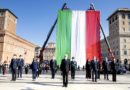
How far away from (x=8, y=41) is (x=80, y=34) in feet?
225

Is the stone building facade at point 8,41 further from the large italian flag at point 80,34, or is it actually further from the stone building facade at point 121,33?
the large italian flag at point 80,34

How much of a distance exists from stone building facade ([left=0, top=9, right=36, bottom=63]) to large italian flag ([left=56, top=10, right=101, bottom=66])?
171ft

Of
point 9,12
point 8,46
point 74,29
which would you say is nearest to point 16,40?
point 8,46

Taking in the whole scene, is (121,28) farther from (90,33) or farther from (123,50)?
(90,33)

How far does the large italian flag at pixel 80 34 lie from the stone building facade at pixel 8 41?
171ft

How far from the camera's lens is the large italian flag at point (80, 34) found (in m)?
19.2

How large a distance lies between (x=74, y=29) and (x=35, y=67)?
16.3 feet

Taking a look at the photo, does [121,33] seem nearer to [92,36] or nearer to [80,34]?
[92,36]

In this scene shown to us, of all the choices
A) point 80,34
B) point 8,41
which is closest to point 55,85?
point 80,34

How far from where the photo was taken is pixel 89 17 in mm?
19719

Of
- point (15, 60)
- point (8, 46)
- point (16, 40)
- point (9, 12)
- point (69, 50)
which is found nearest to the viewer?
point (15, 60)

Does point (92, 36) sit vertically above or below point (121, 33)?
below

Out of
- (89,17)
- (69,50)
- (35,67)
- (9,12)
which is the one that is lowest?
(35,67)

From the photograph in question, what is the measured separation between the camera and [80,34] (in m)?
19.5
